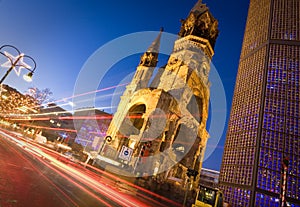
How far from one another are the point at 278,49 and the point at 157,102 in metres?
16.9

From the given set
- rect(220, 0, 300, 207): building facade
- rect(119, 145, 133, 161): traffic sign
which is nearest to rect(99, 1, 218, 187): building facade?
rect(119, 145, 133, 161): traffic sign

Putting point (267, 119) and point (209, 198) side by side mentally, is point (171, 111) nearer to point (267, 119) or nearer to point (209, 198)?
point (267, 119)

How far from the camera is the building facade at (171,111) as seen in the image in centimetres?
2492

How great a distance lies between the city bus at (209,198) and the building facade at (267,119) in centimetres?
205

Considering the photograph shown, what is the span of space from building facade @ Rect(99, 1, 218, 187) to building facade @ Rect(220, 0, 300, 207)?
10.7 meters

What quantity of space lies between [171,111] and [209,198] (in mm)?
18374

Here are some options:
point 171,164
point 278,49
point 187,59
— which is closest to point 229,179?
point 278,49

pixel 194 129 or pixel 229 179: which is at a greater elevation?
pixel 194 129

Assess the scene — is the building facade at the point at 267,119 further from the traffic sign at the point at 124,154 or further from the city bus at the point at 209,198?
the traffic sign at the point at 124,154

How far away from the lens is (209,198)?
33.3 feet

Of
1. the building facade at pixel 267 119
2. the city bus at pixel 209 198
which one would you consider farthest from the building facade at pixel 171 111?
the building facade at pixel 267 119

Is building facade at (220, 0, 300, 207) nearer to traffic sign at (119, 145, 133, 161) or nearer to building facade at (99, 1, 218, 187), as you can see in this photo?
traffic sign at (119, 145, 133, 161)

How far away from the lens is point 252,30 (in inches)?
725

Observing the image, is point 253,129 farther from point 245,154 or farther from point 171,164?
point 171,164
